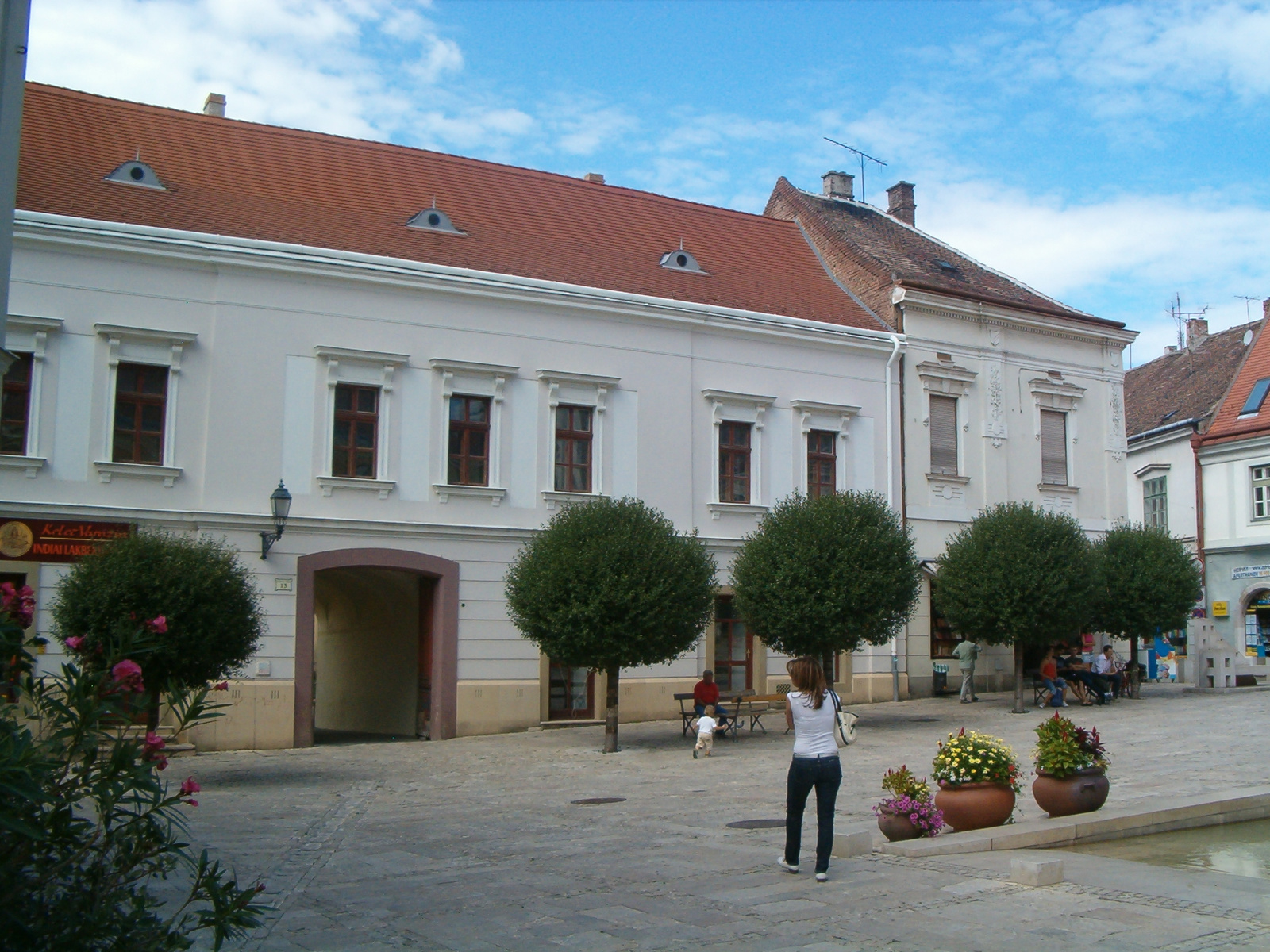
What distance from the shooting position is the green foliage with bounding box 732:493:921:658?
68.8ft

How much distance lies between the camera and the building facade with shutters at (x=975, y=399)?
91.6 ft

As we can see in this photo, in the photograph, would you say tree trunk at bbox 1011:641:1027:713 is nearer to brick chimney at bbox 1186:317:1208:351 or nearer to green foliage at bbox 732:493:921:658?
green foliage at bbox 732:493:921:658

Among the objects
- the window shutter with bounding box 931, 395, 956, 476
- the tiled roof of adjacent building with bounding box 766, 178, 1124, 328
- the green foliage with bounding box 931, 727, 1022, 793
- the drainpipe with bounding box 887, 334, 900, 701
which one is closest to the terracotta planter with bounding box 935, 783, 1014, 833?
the green foliage with bounding box 931, 727, 1022, 793

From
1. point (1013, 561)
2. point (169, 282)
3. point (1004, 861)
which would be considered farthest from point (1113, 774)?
point (169, 282)

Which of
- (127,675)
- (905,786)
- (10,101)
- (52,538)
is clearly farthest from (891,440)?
(127,675)

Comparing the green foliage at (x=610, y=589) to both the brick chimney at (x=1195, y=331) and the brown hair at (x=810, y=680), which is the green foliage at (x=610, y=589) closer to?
the brown hair at (x=810, y=680)

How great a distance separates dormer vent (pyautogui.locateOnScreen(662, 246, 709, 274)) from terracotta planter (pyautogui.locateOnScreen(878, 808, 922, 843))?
18410 mm

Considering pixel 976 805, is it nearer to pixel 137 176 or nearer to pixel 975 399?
pixel 137 176

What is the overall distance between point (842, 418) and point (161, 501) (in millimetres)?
14003

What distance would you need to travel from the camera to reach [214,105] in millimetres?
26922

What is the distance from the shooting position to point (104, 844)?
4.42 m

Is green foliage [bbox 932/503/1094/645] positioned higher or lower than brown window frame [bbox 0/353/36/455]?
lower

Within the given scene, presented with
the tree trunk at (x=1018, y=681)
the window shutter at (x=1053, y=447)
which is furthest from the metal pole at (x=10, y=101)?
the window shutter at (x=1053, y=447)

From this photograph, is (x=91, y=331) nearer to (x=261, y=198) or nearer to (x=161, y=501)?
(x=161, y=501)
